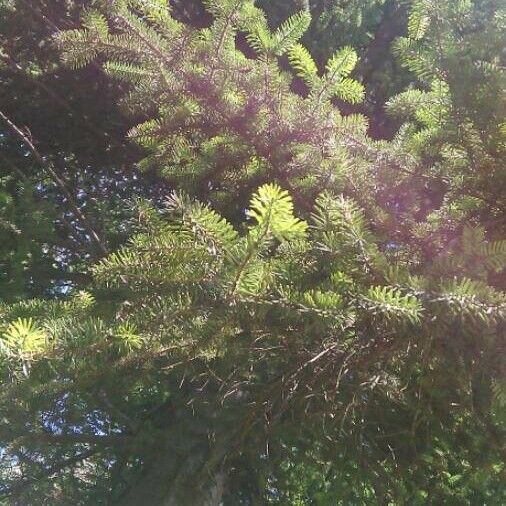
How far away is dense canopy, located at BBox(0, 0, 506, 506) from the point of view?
5.46ft

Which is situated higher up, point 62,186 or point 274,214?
point 62,186

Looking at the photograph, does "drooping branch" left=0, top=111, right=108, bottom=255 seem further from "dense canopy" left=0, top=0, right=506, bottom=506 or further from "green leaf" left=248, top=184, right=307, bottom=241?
"green leaf" left=248, top=184, right=307, bottom=241

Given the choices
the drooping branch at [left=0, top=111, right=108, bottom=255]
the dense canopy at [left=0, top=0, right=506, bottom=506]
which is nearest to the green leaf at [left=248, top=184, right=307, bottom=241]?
the dense canopy at [left=0, top=0, right=506, bottom=506]

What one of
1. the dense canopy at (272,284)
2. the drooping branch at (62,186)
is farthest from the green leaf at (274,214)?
the drooping branch at (62,186)

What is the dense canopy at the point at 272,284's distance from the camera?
5.46ft

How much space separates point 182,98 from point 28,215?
124cm

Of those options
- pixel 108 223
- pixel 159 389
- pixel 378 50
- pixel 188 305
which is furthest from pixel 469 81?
pixel 378 50

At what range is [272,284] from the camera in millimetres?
1685

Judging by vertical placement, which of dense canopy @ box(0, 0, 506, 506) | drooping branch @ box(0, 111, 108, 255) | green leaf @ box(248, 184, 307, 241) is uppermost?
drooping branch @ box(0, 111, 108, 255)

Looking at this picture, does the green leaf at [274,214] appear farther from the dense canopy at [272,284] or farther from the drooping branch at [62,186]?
the drooping branch at [62,186]

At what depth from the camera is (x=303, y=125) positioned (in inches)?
101

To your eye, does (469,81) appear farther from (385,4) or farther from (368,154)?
(385,4)

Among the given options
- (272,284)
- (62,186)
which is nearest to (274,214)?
(272,284)

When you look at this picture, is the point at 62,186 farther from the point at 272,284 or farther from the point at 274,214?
the point at 274,214
